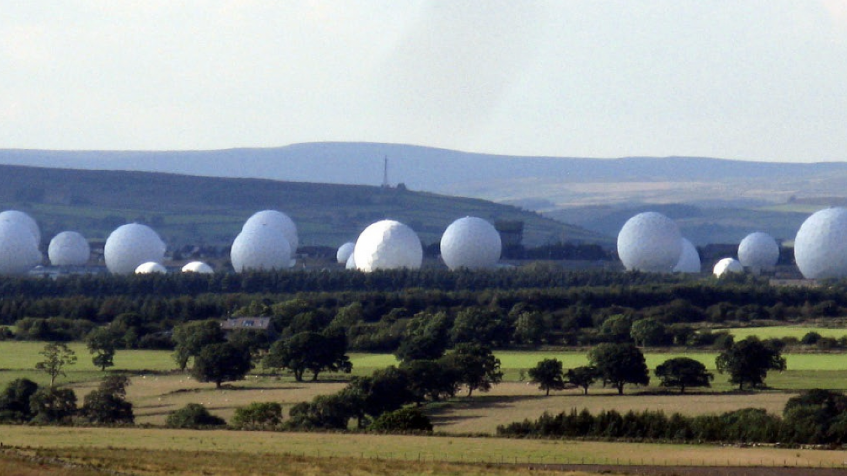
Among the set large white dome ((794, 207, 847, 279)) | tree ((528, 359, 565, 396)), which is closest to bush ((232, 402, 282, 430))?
tree ((528, 359, 565, 396))

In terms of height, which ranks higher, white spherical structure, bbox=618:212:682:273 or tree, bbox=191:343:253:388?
white spherical structure, bbox=618:212:682:273

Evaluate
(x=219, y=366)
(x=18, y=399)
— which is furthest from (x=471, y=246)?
(x=18, y=399)

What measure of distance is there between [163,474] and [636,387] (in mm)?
16761

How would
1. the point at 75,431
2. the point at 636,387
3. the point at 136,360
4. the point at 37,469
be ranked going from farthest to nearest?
the point at 136,360
the point at 636,387
the point at 75,431
the point at 37,469

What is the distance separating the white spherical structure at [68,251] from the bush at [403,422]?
7226cm

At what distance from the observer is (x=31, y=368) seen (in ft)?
139

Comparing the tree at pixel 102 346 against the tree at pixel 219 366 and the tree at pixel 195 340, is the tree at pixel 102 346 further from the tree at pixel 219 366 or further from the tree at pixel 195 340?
the tree at pixel 219 366

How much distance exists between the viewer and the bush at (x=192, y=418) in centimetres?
3222

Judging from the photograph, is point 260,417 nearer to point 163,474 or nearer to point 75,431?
point 75,431

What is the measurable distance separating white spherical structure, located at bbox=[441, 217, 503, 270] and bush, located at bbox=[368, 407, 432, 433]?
52927mm

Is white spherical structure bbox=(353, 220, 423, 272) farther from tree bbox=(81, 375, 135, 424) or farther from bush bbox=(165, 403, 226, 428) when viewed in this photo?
bush bbox=(165, 403, 226, 428)

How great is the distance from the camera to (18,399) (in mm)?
35656

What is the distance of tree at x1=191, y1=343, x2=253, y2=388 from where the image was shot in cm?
3959

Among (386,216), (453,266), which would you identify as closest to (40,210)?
(386,216)
